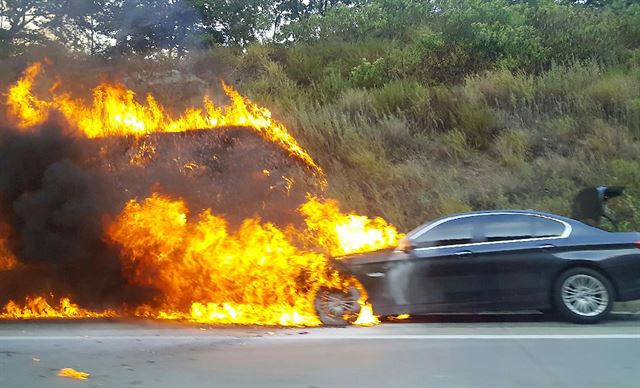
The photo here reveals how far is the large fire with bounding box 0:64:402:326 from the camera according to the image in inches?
381

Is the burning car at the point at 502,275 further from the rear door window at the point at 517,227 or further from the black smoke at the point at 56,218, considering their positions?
the black smoke at the point at 56,218

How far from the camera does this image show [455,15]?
19.6 metres

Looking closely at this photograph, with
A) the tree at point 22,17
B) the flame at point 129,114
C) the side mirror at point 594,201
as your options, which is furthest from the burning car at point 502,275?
the tree at point 22,17

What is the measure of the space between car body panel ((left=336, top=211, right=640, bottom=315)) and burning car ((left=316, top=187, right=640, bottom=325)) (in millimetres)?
13

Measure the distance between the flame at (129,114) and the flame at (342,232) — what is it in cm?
283

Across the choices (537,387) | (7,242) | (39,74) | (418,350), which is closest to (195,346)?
(418,350)

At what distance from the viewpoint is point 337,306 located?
30.1 ft

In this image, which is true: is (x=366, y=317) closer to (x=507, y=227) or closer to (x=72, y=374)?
(x=507, y=227)

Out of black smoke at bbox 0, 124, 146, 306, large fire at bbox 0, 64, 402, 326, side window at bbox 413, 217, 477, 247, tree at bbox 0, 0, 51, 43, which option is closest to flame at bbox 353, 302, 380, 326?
large fire at bbox 0, 64, 402, 326

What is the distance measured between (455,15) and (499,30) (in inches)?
54.9

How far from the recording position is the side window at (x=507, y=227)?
363 inches

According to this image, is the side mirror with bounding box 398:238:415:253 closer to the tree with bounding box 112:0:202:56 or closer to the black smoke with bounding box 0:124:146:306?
the black smoke with bounding box 0:124:146:306

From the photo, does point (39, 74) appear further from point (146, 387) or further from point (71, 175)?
point (146, 387)

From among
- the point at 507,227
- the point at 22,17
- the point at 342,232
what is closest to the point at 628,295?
the point at 507,227
